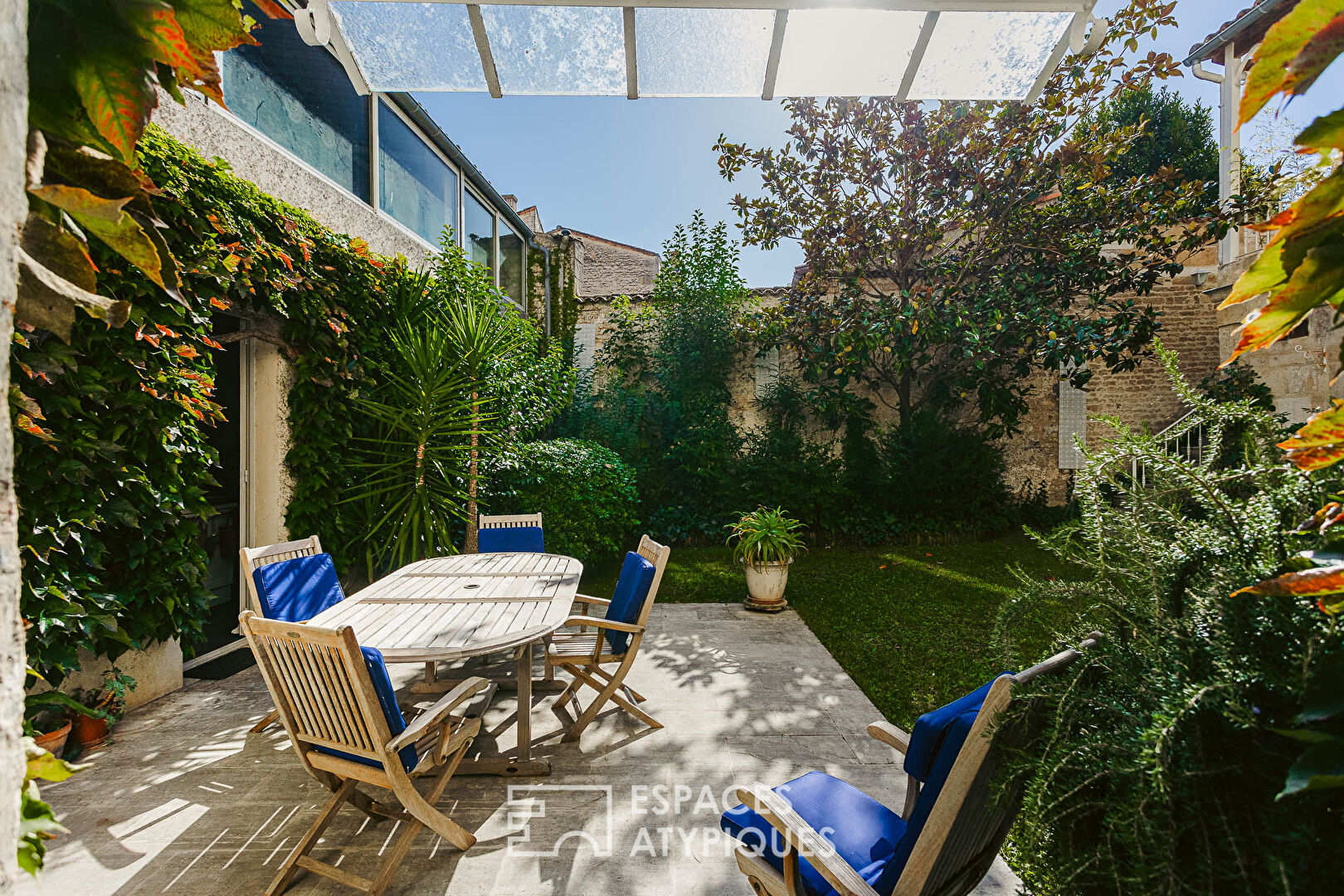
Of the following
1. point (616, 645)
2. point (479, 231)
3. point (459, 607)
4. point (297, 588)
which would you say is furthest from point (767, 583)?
point (479, 231)

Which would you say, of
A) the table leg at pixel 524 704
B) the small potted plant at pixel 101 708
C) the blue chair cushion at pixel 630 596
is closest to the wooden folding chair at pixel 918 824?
the table leg at pixel 524 704

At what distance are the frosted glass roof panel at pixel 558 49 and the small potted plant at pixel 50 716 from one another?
132 inches

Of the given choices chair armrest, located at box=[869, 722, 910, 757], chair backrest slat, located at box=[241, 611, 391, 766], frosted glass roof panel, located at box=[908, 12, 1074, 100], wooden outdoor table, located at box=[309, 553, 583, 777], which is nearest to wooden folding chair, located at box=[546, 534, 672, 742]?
wooden outdoor table, located at box=[309, 553, 583, 777]

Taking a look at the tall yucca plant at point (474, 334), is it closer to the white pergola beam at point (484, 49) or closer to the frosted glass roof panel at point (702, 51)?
the white pergola beam at point (484, 49)

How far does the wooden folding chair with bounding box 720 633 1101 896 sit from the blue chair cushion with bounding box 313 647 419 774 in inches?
43.9

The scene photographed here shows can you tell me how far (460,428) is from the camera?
502cm

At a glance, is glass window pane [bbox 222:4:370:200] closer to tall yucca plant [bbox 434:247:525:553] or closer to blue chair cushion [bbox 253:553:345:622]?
tall yucca plant [bbox 434:247:525:553]

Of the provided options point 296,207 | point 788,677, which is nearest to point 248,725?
point 788,677

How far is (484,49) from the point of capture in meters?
2.71

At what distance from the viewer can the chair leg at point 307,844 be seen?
203cm

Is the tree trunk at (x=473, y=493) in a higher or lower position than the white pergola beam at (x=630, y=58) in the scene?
lower

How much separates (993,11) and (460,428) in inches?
169

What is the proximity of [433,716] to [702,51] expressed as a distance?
300cm

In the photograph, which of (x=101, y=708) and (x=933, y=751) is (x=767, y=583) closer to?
(x=933, y=751)
